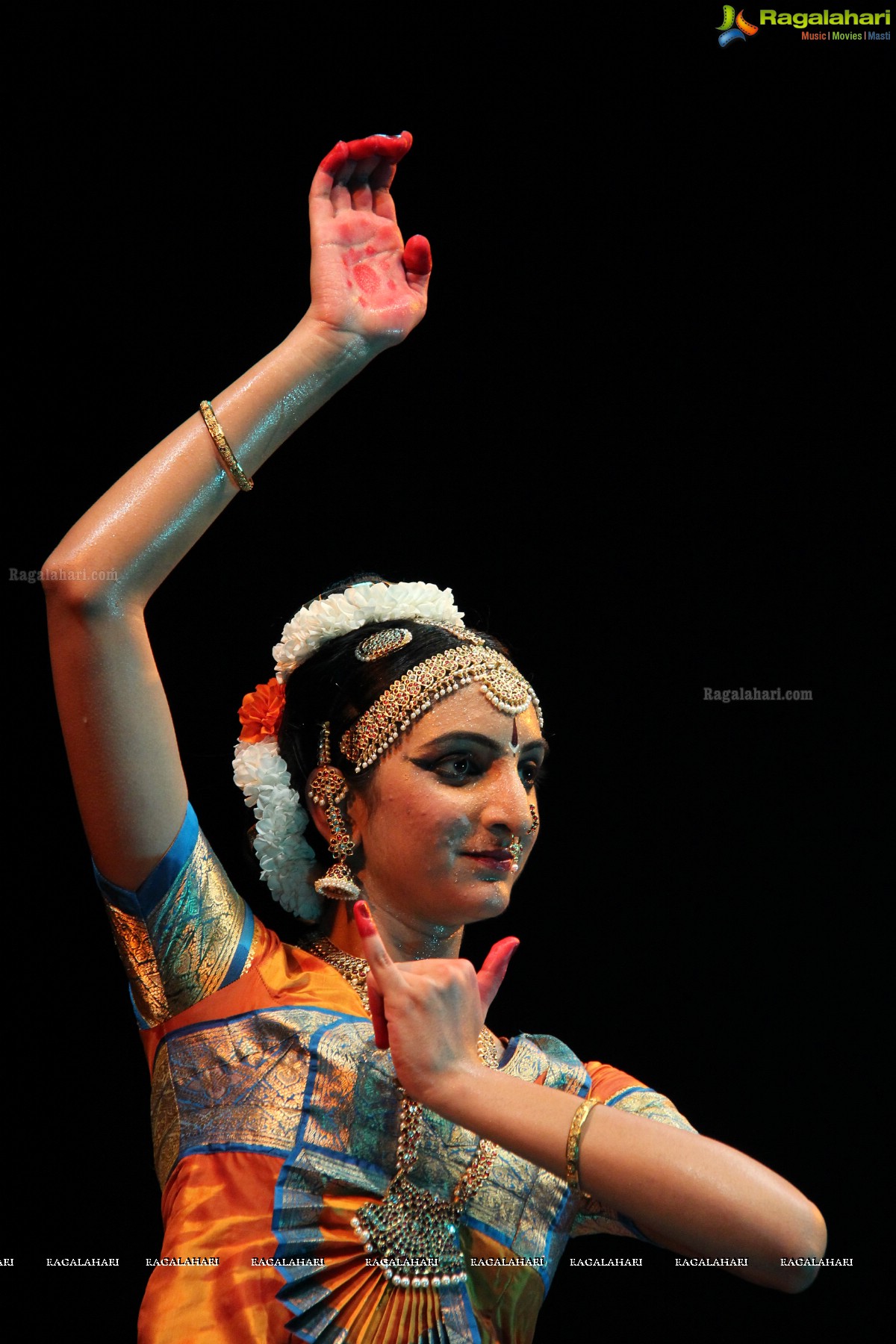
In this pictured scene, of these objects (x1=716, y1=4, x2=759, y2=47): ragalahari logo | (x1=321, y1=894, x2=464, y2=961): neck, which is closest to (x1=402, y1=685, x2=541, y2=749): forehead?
(x1=321, y1=894, x2=464, y2=961): neck

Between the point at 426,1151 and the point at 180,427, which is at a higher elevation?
the point at 180,427

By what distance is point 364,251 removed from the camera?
2.23 m

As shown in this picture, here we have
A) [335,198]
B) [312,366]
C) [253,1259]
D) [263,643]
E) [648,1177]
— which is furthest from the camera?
[263,643]

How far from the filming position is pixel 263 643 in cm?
285

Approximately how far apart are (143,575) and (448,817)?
58cm

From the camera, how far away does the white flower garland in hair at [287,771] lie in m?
2.42

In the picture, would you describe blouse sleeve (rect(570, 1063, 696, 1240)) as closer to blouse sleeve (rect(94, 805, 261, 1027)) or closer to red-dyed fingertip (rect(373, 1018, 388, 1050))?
red-dyed fingertip (rect(373, 1018, 388, 1050))

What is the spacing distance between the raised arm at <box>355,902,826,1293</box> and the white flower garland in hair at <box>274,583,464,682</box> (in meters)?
0.68

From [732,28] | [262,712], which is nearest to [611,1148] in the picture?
[262,712]

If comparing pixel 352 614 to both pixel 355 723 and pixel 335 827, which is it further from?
pixel 335 827

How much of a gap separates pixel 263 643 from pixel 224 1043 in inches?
38.0

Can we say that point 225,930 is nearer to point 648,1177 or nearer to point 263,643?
point 648,1177

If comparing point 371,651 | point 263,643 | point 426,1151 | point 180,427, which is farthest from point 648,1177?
point 263,643

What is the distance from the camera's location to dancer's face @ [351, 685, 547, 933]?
2.19 meters
